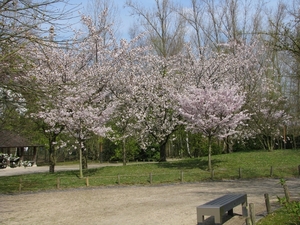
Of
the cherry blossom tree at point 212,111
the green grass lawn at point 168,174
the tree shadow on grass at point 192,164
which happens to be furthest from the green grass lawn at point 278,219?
the tree shadow on grass at point 192,164

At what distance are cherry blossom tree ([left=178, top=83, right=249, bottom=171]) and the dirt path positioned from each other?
12.0 feet

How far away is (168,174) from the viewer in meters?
19.9

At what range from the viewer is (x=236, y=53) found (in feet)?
97.1

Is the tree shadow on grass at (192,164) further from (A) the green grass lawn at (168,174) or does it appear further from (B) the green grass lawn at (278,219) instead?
(B) the green grass lawn at (278,219)

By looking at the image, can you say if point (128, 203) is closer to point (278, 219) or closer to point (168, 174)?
point (278, 219)

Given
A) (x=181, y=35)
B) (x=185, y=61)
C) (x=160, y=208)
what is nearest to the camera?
(x=160, y=208)

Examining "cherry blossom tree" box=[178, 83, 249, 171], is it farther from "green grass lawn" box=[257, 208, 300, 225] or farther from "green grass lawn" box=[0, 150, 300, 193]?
"green grass lawn" box=[257, 208, 300, 225]

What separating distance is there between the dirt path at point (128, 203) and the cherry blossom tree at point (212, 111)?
3.67 m

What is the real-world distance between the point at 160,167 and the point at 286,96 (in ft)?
47.7

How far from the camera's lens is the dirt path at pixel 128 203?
10425mm

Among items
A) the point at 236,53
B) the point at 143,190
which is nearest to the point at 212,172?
the point at 143,190

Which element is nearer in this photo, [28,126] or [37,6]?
[37,6]

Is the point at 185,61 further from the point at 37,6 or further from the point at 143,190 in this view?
the point at 37,6

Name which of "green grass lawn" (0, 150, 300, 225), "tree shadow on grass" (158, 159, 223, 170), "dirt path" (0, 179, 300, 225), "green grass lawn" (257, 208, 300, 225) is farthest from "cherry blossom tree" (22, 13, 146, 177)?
"green grass lawn" (257, 208, 300, 225)
